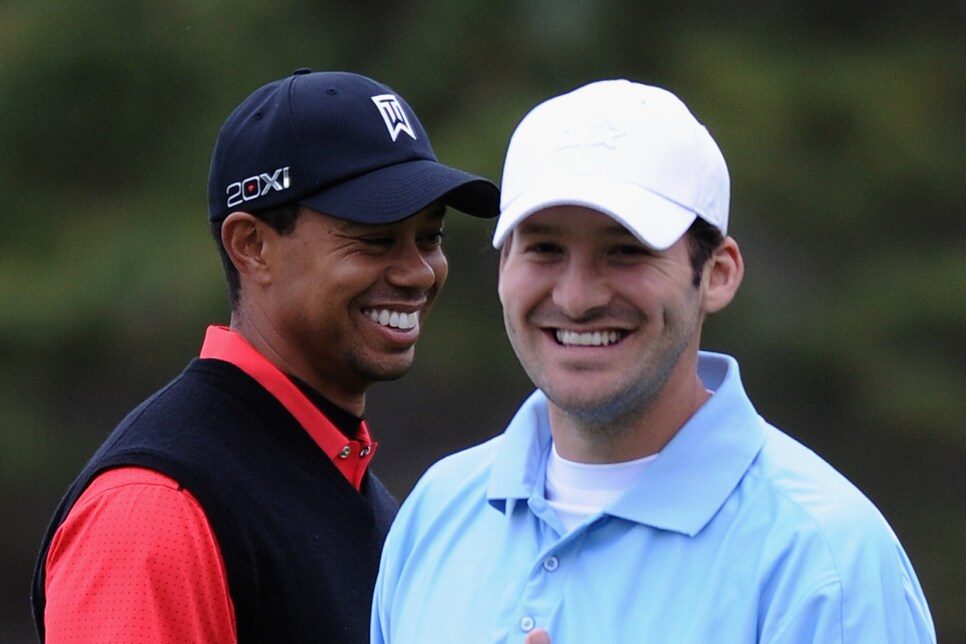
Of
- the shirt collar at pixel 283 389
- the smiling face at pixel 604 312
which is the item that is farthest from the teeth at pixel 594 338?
the shirt collar at pixel 283 389

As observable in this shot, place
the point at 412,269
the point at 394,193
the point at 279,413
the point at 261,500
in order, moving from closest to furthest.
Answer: the point at 261,500, the point at 279,413, the point at 394,193, the point at 412,269

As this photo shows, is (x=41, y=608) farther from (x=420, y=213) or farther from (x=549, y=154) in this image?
(x=549, y=154)

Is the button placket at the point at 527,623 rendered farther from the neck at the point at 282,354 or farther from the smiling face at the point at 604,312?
the neck at the point at 282,354

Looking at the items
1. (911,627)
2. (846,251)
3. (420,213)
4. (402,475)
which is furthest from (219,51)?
(911,627)

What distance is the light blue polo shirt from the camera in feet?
6.02

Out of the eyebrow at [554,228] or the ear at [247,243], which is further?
the ear at [247,243]

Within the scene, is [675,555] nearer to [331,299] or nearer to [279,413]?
[279,413]

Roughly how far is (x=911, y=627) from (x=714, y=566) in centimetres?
23

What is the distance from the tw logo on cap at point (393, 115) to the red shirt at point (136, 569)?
0.87 m

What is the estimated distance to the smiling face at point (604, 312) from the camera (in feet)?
6.76

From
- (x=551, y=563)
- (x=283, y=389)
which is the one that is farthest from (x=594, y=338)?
(x=283, y=389)

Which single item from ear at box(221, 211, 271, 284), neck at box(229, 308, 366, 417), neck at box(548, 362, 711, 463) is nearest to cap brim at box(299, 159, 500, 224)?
ear at box(221, 211, 271, 284)

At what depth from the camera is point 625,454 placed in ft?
→ 6.90

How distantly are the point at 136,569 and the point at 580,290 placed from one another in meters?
0.73
